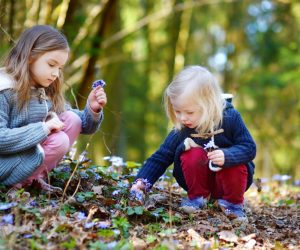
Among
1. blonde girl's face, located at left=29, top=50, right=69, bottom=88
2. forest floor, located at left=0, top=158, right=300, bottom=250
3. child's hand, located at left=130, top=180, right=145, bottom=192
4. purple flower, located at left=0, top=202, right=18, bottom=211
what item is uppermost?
blonde girl's face, located at left=29, top=50, right=69, bottom=88

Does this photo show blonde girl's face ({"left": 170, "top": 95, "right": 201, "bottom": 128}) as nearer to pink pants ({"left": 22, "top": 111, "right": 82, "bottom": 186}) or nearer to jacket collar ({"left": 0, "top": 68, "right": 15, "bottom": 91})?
pink pants ({"left": 22, "top": 111, "right": 82, "bottom": 186})

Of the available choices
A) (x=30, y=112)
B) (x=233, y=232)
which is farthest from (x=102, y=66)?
(x=233, y=232)

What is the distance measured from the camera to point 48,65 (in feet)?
12.4

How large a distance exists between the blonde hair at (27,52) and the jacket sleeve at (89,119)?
1.70 feet

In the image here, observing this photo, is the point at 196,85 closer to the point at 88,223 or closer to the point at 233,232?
the point at 233,232

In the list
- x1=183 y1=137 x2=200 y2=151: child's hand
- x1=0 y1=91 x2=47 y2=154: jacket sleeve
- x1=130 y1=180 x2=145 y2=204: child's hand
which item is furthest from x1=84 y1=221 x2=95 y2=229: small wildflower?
x1=183 y1=137 x2=200 y2=151: child's hand

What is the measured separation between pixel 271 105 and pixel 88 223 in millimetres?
12645

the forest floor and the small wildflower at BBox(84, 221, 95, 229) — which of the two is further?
the small wildflower at BBox(84, 221, 95, 229)

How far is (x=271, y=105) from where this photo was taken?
15023 millimetres

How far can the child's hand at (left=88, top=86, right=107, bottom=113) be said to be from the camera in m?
4.02

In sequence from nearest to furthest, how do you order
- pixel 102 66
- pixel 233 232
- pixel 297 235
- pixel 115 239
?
1. pixel 115 239
2. pixel 233 232
3. pixel 297 235
4. pixel 102 66

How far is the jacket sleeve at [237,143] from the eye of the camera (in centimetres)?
376

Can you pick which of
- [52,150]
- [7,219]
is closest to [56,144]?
[52,150]

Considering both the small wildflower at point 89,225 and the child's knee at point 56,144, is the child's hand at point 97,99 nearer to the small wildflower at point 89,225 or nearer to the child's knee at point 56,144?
the child's knee at point 56,144
